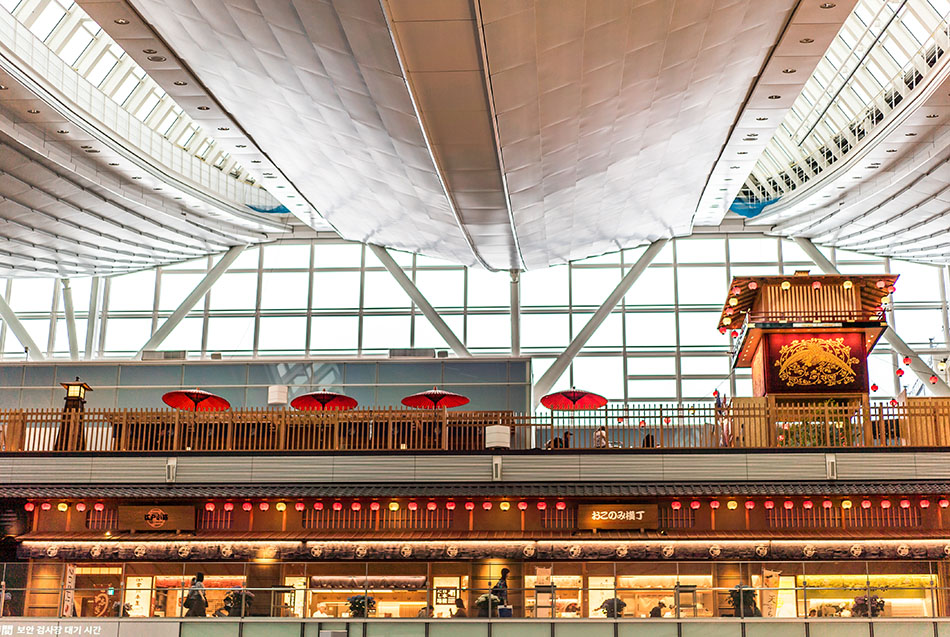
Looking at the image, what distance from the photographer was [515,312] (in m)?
42.0

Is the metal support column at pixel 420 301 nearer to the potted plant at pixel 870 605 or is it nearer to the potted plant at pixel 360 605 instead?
the potted plant at pixel 360 605

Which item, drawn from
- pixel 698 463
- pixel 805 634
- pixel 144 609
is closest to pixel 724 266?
pixel 698 463

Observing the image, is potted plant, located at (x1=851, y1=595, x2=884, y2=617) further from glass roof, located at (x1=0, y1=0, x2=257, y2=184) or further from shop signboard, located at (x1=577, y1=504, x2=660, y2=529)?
glass roof, located at (x1=0, y1=0, x2=257, y2=184)

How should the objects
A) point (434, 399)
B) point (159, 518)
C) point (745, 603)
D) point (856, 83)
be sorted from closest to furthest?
1. point (745, 603)
2. point (159, 518)
3. point (434, 399)
4. point (856, 83)

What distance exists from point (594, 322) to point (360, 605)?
23.5m

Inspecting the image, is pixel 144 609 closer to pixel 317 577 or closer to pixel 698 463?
pixel 317 577

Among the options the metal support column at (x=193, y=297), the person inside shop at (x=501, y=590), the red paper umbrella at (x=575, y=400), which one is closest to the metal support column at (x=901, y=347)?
the red paper umbrella at (x=575, y=400)

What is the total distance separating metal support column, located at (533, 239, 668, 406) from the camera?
41.4 m

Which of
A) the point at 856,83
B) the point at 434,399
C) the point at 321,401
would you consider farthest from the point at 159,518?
the point at 856,83

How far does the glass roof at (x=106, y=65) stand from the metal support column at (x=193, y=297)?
19.3 feet

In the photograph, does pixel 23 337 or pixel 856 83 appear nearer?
pixel 856 83

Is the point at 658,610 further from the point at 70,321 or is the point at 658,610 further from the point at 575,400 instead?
the point at 70,321

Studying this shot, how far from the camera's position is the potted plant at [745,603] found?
19.4 meters

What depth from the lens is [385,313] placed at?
42.7 m
